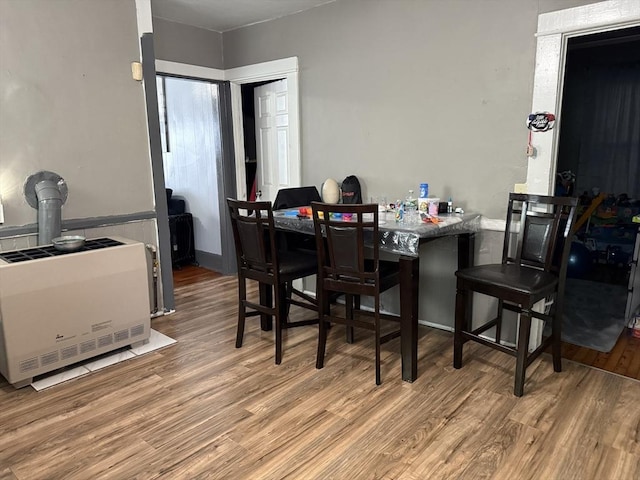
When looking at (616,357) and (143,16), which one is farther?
(143,16)

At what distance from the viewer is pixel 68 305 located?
2.63 m

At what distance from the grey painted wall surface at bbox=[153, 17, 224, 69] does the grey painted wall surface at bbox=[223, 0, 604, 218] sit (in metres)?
0.63

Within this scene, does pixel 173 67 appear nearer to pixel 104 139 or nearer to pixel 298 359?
pixel 104 139

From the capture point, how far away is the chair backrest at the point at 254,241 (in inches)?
104

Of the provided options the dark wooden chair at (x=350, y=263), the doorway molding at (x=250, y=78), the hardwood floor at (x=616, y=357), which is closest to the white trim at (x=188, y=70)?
the doorway molding at (x=250, y=78)

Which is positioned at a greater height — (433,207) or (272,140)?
(272,140)

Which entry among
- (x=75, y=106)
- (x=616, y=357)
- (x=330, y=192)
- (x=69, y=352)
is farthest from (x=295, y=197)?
(x=616, y=357)

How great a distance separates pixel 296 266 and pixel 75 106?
188 cm

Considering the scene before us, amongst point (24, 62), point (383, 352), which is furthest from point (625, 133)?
point (24, 62)

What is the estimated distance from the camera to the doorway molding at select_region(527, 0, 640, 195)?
7.81 ft

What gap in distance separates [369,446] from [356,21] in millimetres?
2996

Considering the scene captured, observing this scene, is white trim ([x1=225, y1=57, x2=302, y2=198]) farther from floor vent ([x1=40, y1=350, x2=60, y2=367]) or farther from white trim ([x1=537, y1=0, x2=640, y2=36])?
floor vent ([x1=40, y1=350, x2=60, y2=367])

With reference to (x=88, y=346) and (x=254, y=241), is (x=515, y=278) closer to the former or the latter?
(x=254, y=241)

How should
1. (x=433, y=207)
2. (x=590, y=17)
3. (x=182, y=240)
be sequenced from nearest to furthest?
1. (x=590, y=17)
2. (x=433, y=207)
3. (x=182, y=240)
